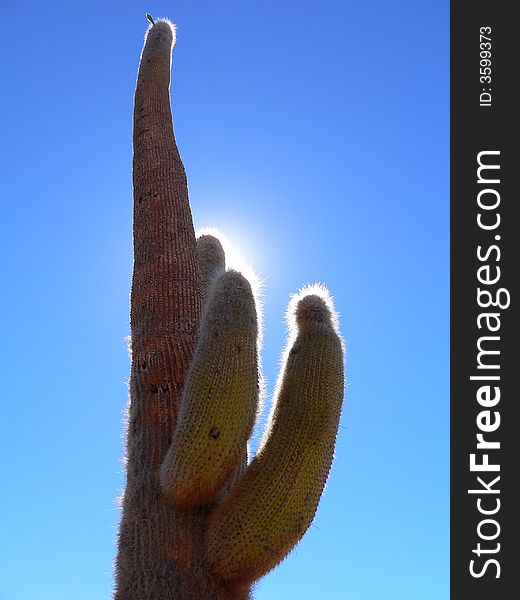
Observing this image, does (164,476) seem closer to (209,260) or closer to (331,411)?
(331,411)

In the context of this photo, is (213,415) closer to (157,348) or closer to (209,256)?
(157,348)

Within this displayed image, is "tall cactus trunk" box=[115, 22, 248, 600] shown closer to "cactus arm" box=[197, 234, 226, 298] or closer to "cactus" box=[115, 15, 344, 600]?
"cactus" box=[115, 15, 344, 600]

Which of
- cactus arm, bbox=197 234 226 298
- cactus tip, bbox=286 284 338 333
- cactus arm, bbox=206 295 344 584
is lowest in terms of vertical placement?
cactus arm, bbox=206 295 344 584

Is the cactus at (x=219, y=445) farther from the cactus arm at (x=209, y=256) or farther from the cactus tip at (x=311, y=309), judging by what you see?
the cactus arm at (x=209, y=256)

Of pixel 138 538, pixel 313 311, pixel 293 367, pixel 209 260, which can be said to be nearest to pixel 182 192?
pixel 209 260

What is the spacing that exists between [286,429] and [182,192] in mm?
1830

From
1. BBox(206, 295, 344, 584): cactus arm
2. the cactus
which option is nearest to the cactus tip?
the cactus

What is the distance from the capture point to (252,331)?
315 cm

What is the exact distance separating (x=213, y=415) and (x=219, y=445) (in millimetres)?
128

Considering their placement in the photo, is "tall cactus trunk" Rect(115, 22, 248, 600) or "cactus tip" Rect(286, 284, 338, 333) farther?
"cactus tip" Rect(286, 284, 338, 333)

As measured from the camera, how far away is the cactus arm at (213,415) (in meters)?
2.83

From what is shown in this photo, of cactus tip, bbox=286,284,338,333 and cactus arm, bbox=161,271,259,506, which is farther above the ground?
cactus tip, bbox=286,284,338,333

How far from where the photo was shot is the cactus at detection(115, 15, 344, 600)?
9.09ft

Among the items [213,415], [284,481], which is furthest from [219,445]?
[284,481]
